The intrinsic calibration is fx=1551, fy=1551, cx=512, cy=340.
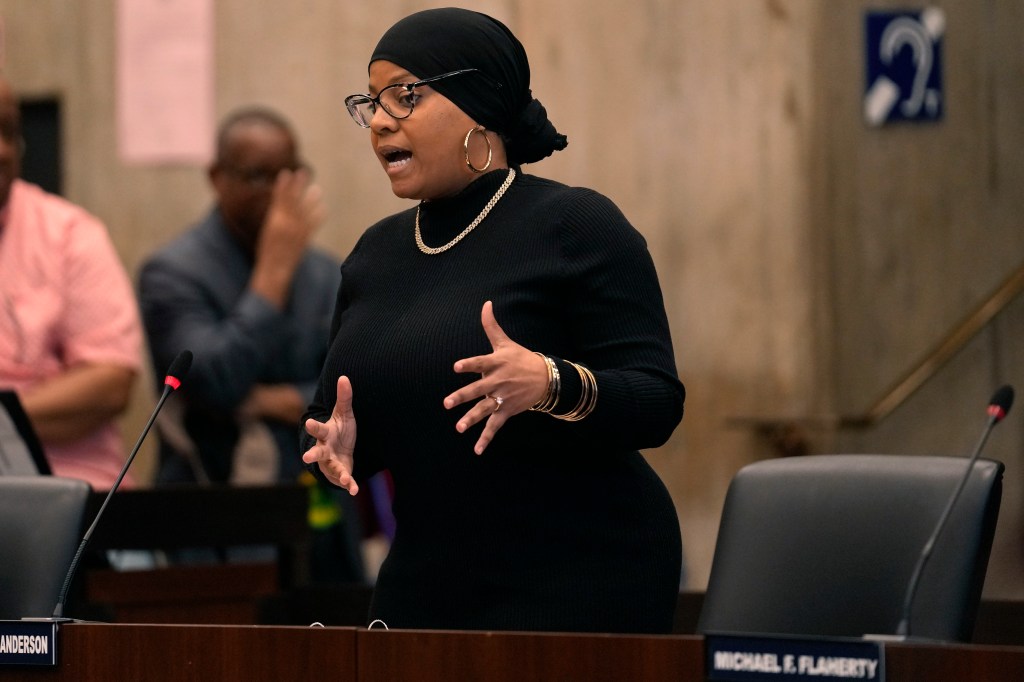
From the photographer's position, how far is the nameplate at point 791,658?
1.36 metres

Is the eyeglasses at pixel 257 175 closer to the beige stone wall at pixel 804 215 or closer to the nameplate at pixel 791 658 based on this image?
the beige stone wall at pixel 804 215

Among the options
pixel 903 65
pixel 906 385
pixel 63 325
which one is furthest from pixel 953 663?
pixel 903 65

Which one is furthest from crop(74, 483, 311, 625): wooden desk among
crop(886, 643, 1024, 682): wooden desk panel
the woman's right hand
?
crop(886, 643, 1024, 682): wooden desk panel

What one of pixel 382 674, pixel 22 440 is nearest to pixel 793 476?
pixel 382 674

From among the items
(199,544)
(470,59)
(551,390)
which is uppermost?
(470,59)

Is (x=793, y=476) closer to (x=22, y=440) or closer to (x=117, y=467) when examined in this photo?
(x=22, y=440)

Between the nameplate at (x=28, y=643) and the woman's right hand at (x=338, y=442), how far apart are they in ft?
1.26

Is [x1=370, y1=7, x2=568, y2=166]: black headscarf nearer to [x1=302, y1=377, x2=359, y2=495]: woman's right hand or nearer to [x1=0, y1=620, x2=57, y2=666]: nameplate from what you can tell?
[x1=302, y1=377, x2=359, y2=495]: woman's right hand

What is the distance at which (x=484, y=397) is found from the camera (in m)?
1.83

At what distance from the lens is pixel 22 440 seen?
2.74 metres

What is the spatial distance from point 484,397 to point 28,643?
0.58 metres

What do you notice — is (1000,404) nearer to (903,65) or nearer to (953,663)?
(953,663)

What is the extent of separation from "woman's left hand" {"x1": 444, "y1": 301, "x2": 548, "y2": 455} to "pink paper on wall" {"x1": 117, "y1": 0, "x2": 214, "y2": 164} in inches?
146

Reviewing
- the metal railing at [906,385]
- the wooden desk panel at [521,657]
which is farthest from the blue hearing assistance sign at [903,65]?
the wooden desk panel at [521,657]
